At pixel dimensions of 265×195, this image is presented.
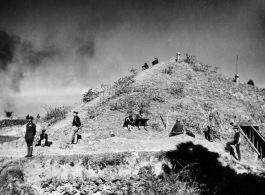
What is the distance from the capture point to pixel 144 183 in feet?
24.1

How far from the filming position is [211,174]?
809 cm

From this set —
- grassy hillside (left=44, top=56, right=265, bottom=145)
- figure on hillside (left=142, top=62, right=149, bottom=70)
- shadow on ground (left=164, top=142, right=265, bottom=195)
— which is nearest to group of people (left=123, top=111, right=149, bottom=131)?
grassy hillside (left=44, top=56, right=265, bottom=145)

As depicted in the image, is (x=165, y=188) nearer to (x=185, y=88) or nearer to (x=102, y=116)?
(x=102, y=116)

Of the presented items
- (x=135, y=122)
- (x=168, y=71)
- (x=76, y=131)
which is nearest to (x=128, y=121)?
(x=135, y=122)

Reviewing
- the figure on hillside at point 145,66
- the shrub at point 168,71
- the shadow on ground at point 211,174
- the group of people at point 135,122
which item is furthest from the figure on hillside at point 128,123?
the figure on hillside at point 145,66

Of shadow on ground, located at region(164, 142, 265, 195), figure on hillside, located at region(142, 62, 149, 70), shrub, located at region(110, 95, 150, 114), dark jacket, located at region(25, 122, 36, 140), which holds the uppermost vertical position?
figure on hillside, located at region(142, 62, 149, 70)

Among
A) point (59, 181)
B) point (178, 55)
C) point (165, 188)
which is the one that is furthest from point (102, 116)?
point (178, 55)

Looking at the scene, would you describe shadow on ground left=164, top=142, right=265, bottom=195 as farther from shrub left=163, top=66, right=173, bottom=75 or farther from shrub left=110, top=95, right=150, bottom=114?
shrub left=163, top=66, right=173, bottom=75

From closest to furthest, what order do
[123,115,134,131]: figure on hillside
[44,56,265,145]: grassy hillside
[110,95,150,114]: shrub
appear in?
[123,115,134,131]: figure on hillside < [44,56,265,145]: grassy hillside < [110,95,150,114]: shrub

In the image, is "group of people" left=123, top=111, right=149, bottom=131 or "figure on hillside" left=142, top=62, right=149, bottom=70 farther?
"figure on hillside" left=142, top=62, right=149, bottom=70

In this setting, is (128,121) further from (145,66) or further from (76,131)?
(145,66)

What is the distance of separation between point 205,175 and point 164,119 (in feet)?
23.3

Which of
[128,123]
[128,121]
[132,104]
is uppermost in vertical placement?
[132,104]

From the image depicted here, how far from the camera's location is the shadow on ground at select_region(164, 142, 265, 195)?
714 centimetres
